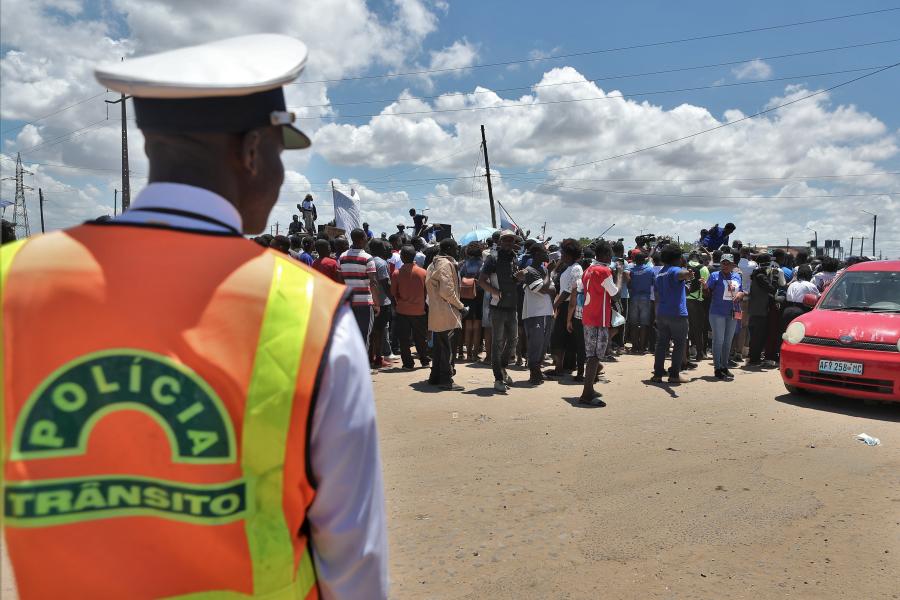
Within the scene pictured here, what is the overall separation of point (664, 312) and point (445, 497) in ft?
17.3

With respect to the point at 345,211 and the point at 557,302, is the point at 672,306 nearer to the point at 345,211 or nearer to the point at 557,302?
the point at 557,302

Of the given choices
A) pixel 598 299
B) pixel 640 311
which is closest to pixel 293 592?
pixel 598 299

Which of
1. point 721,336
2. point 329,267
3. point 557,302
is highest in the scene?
point 329,267

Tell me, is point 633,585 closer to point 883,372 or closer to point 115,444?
point 115,444

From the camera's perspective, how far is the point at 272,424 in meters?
1.13

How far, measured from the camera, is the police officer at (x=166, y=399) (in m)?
1.10

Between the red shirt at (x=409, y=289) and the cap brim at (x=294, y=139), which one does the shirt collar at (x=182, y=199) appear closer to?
the cap brim at (x=294, y=139)

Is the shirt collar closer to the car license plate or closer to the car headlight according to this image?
the car license plate

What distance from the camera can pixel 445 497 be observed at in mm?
4523

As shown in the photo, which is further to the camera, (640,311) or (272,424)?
(640,311)

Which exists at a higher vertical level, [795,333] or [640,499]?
[795,333]

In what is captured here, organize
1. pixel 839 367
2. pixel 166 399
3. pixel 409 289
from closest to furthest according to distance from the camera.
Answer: pixel 166 399 < pixel 839 367 < pixel 409 289

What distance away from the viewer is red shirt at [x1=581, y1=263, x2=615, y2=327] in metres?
7.46

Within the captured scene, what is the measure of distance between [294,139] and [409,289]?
7515 mm
